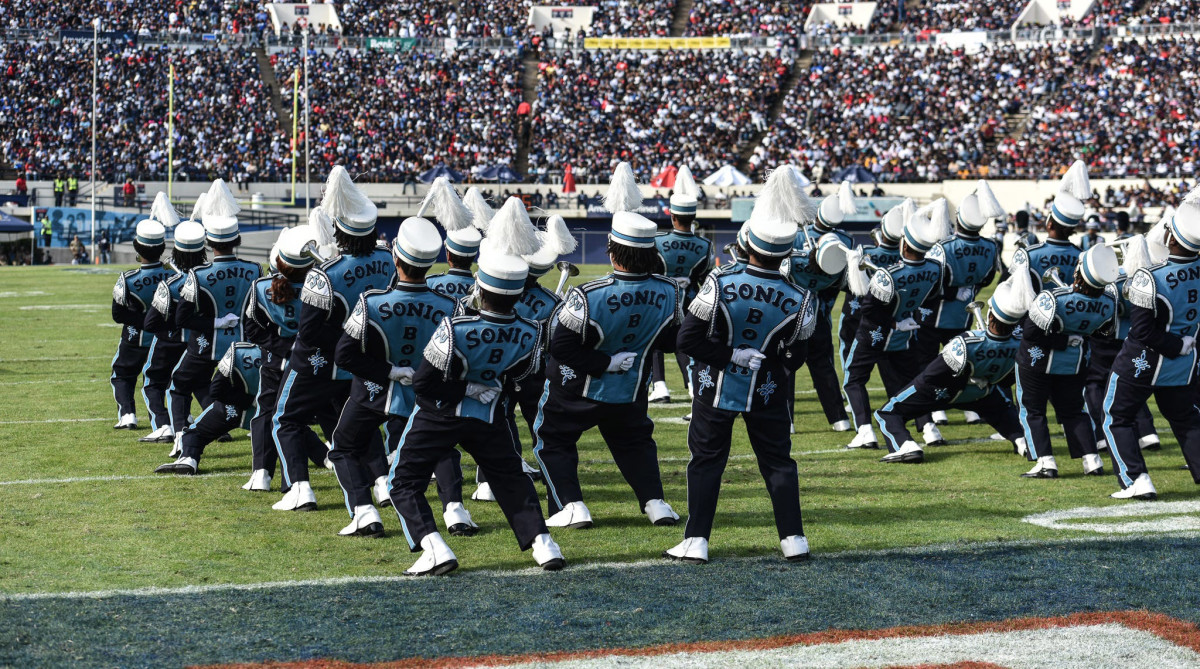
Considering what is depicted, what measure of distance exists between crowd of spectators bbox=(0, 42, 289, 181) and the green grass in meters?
35.2

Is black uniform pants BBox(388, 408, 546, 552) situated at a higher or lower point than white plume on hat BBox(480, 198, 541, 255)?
lower

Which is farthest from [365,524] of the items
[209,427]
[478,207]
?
[478,207]

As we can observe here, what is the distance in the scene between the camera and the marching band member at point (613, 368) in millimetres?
7383

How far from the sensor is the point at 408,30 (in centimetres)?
5409

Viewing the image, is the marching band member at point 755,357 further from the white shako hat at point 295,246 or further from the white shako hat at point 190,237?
the white shako hat at point 190,237

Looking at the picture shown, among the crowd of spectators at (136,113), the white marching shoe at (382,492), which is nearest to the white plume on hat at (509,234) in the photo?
the white marching shoe at (382,492)

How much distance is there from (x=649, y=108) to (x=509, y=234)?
42.6 m

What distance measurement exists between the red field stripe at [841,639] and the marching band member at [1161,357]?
3.14m

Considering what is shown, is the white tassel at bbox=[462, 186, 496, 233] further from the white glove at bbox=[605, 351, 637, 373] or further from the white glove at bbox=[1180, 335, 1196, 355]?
the white glove at bbox=[1180, 335, 1196, 355]

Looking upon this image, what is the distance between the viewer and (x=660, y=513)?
26.4 ft

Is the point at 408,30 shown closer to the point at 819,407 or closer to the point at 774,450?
the point at 819,407

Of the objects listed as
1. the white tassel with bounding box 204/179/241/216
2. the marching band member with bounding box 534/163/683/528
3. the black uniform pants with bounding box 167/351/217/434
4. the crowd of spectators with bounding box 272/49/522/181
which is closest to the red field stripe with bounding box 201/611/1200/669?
the marching band member with bounding box 534/163/683/528

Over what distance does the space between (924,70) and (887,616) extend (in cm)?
4517

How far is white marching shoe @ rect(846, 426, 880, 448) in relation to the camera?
36.7 feet
